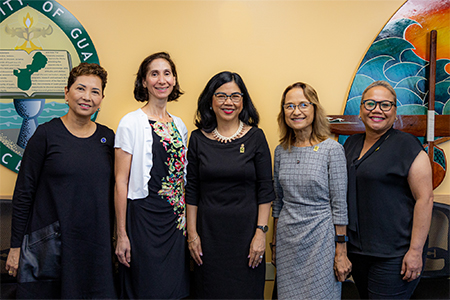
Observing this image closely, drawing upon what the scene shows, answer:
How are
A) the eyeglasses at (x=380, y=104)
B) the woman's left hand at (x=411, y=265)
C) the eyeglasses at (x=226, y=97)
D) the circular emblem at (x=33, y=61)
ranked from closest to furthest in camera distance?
1. the woman's left hand at (x=411, y=265)
2. the eyeglasses at (x=380, y=104)
3. the eyeglasses at (x=226, y=97)
4. the circular emblem at (x=33, y=61)

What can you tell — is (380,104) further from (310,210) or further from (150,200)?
(150,200)

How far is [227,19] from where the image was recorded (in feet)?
7.16

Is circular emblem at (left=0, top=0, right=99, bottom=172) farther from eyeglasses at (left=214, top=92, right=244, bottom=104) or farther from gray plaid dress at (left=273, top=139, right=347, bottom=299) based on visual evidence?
gray plaid dress at (left=273, top=139, right=347, bottom=299)

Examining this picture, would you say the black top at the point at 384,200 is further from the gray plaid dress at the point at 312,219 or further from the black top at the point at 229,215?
the black top at the point at 229,215

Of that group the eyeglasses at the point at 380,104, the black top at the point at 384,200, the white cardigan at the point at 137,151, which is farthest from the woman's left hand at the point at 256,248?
the eyeglasses at the point at 380,104

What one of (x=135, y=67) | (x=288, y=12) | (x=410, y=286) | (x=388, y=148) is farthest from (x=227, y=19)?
(x=410, y=286)

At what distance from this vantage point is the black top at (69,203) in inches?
57.1

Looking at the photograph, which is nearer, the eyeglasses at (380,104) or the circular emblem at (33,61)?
the eyeglasses at (380,104)

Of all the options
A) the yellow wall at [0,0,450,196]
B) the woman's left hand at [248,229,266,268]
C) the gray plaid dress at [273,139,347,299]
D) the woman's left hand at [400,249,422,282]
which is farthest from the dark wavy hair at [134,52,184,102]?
the woman's left hand at [400,249,422,282]

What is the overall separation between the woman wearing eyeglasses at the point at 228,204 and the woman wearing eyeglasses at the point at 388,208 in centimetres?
50

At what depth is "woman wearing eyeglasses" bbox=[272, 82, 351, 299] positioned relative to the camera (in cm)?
152

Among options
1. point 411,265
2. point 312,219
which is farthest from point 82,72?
point 411,265

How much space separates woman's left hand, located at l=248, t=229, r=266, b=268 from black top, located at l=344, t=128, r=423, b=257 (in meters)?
0.49

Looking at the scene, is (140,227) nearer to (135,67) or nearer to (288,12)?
(135,67)
